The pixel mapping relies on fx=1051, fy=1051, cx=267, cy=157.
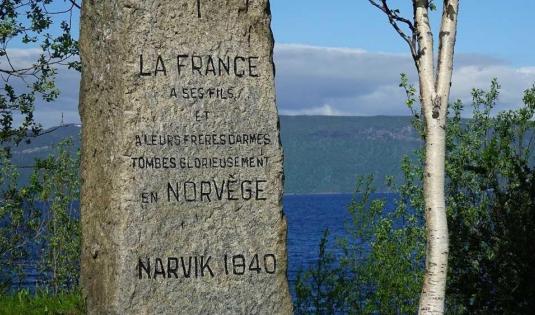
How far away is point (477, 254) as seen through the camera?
45.2 feet

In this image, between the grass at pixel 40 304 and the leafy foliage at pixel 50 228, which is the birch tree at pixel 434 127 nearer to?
the grass at pixel 40 304

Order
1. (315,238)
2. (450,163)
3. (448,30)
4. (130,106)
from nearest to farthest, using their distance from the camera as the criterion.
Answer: (130,106)
(448,30)
(450,163)
(315,238)

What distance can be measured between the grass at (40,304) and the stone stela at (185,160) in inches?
113

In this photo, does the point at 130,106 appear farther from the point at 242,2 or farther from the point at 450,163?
the point at 450,163

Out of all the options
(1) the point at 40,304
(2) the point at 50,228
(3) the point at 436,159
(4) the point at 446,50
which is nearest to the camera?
(3) the point at 436,159

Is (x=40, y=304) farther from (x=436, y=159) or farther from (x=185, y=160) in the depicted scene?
(x=436, y=159)

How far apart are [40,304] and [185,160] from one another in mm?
4379

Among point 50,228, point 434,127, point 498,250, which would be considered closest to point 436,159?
point 434,127

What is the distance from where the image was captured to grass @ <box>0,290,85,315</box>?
1259 centimetres

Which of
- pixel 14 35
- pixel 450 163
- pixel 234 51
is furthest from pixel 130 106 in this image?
pixel 450 163

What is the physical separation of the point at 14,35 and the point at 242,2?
17.8ft

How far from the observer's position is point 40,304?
13070 millimetres

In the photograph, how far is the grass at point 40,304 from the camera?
41.3 feet

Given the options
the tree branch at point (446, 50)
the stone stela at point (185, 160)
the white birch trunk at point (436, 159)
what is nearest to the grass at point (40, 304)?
the stone stela at point (185, 160)
